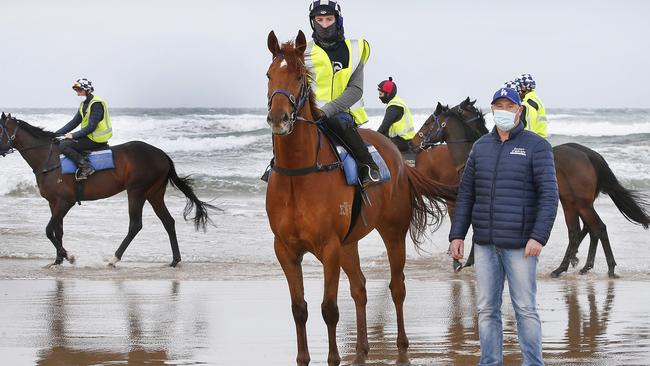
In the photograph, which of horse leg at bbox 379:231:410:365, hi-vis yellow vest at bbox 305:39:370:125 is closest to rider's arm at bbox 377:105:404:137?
horse leg at bbox 379:231:410:365

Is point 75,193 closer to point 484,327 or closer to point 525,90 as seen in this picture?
point 525,90

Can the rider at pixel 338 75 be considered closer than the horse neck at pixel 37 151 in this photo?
Yes

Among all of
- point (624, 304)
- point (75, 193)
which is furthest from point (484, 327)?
point (75, 193)

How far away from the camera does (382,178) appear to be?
7.96 meters

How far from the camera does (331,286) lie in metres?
7.18

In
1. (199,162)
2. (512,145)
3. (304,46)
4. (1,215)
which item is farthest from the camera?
(199,162)

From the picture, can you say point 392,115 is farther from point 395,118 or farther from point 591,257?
point 591,257

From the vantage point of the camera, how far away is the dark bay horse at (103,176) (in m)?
15.5

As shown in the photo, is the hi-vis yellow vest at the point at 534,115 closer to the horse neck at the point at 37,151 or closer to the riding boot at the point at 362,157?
the riding boot at the point at 362,157

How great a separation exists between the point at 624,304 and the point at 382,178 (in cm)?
399

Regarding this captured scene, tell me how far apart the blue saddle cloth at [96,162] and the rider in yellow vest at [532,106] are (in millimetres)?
5914

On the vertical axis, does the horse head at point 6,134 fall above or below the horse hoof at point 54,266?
above

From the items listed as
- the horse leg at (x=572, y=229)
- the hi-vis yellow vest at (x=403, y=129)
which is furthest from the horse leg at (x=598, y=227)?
the hi-vis yellow vest at (x=403, y=129)

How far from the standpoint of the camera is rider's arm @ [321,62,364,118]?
7586 mm
